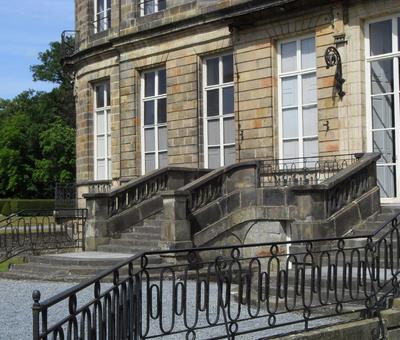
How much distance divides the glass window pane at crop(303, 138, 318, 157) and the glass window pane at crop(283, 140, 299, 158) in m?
0.20

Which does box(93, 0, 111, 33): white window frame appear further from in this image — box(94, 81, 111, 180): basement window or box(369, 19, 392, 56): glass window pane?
box(369, 19, 392, 56): glass window pane

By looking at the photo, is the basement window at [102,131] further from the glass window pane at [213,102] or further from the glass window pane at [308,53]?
the glass window pane at [308,53]

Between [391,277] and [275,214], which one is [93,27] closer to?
[275,214]

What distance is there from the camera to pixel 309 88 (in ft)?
49.9

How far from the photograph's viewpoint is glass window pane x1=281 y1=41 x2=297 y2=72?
15.5m

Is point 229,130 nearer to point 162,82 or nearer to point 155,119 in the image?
point 155,119

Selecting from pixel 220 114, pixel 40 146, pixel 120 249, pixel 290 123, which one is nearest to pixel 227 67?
pixel 220 114

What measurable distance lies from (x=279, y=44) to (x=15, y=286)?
802 centimetres

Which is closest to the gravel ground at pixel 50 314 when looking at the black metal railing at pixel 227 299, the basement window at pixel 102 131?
the black metal railing at pixel 227 299

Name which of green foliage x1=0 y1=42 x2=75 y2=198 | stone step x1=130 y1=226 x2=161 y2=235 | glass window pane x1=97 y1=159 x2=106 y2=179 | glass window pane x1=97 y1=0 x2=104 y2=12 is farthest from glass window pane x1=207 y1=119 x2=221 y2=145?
green foliage x1=0 y1=42 x2=75 y2=198

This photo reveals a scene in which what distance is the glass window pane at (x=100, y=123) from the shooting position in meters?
21.6

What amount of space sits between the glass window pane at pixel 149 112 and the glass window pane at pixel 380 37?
23.9ft

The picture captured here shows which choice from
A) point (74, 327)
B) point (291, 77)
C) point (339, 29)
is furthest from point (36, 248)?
point (74, 327)

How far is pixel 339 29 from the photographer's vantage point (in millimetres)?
14328
